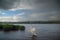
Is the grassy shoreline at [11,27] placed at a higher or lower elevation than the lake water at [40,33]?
higher

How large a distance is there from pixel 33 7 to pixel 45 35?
44cm

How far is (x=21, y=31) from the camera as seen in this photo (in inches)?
69.2

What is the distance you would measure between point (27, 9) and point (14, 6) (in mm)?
195

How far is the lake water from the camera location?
1.72 metres

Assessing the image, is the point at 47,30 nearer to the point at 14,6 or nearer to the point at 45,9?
the point at 45,9

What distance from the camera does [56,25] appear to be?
1732 mm

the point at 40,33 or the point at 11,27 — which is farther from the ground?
the point at 11,27

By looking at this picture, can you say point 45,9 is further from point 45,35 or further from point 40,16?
point 45,35

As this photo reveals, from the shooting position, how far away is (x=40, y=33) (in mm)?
1732

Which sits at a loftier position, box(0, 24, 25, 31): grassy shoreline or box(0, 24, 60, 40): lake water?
box(0, 24, 25, 31): grassy shoreline

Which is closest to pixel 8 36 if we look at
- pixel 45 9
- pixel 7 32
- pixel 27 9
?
pixel 7 32

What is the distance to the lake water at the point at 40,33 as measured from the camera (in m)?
1.72

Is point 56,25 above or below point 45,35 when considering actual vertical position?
above

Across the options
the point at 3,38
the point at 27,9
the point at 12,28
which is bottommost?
the point at 3,38
